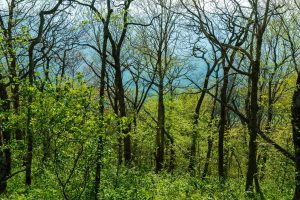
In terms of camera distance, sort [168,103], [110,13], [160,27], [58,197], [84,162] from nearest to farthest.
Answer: [84,162] → [58,197] → [110,13] → [160,27] → [168,103]

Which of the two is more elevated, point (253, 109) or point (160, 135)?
point (253, 109)

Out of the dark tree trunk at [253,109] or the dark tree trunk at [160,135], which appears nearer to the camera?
the dark tree trunk at [253,109]

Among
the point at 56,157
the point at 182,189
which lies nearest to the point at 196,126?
the point at 182,189

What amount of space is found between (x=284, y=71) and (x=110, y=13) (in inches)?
833

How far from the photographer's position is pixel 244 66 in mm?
31062

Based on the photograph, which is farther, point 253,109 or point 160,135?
point 160,135

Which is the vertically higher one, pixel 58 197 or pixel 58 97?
pixel 58 97

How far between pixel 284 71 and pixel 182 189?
19.7 meters

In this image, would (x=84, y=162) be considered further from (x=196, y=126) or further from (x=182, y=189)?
(x=196, y=126)

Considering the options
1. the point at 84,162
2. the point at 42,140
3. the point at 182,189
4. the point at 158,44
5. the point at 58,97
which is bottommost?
the point at 182,189

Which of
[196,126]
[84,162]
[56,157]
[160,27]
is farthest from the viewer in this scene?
[160,27]

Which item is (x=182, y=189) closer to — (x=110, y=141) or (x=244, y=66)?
(x=110, y=141)

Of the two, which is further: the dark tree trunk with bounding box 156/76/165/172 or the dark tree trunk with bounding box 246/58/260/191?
the dark tree trunk with bounding box 156/76/165/172

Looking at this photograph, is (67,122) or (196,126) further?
(196,126)
